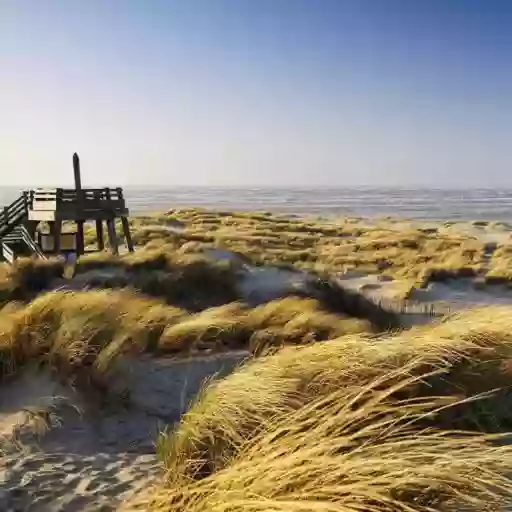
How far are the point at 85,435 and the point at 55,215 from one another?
Answer: 10.0 m

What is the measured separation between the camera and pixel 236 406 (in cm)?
338

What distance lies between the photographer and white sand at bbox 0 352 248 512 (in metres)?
3.27

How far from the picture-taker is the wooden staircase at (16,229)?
1388 cm

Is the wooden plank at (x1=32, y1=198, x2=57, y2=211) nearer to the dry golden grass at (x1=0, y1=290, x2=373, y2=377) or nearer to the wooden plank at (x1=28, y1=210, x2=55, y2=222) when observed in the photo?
the wooden plank at (x1=28, y1=210, x2=55, y2=222)

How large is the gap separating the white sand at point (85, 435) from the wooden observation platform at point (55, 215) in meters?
8.70

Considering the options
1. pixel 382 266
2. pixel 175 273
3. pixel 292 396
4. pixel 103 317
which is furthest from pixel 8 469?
pixel 382 266

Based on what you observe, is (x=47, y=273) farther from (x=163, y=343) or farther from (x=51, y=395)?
(x=51, y=395)

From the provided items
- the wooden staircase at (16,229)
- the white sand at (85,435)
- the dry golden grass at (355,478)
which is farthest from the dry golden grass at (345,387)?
the wooden staircase at (16,229)

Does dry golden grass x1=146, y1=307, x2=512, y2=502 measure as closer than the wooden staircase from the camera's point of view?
Yes

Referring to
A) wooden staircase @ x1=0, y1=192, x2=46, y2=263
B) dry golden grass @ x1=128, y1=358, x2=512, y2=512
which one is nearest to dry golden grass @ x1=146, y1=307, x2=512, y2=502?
dry golden grass @ x1=128, y1=358, x2=512, y2=512

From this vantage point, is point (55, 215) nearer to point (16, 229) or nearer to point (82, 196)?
point (82, 196)

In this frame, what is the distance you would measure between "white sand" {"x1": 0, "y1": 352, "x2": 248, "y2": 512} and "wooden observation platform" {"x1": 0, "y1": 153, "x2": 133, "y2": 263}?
870 centimetres

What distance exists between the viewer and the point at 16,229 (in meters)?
15.1

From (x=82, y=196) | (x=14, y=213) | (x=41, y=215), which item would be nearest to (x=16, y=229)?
(x=14, y=213)
